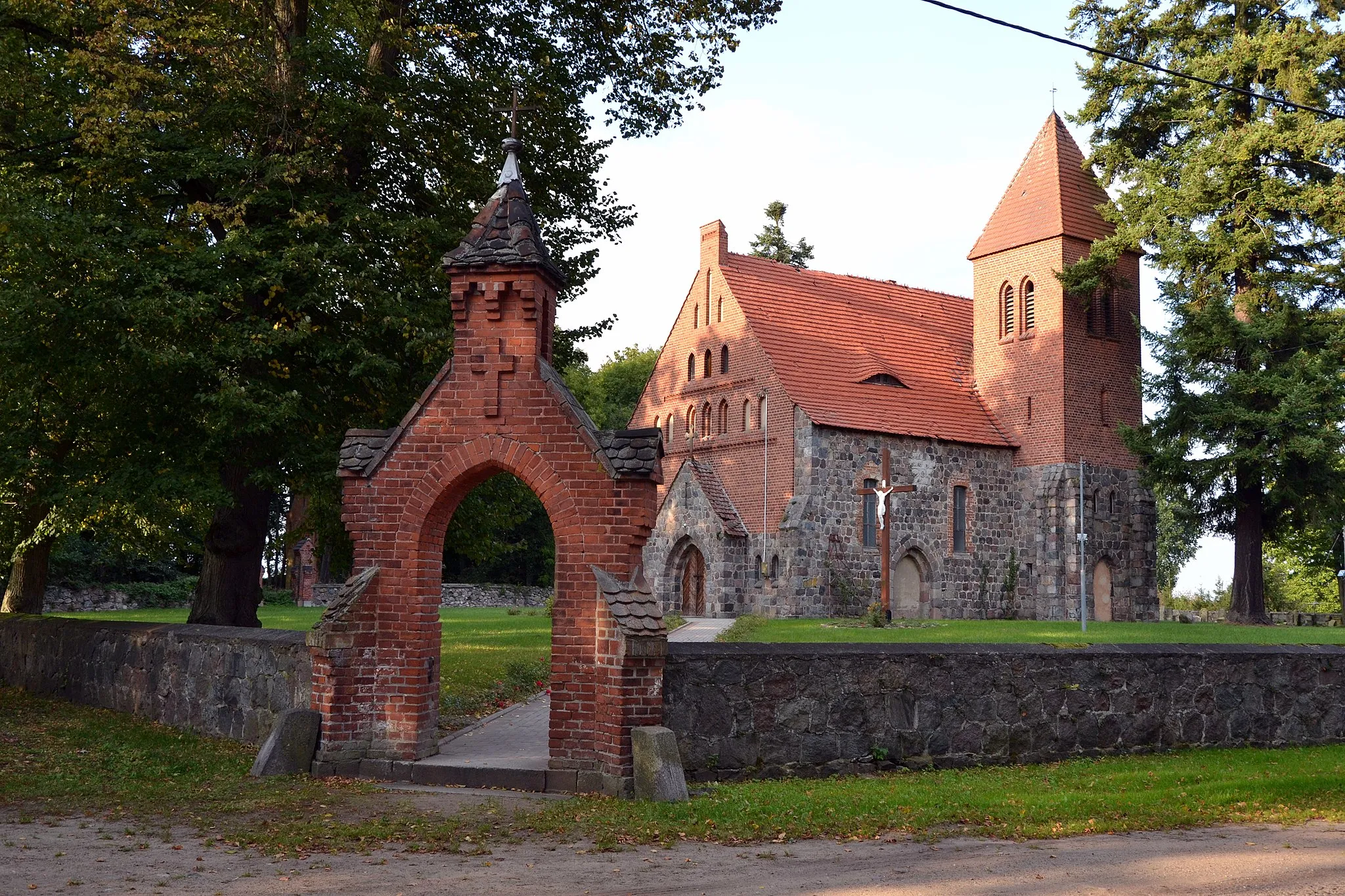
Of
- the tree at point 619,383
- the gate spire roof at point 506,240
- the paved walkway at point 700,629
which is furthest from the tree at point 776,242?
the gate spire roof at point 506,240

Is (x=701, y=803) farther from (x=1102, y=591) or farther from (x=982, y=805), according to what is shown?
(x=1102, y=591)

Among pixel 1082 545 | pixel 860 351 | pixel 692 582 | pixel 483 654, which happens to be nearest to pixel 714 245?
pixel 860 351

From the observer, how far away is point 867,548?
3397 centimetres

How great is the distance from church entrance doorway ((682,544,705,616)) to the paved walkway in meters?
1.19

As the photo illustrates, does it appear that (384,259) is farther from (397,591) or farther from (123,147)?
(397,591)

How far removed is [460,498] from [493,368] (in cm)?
126

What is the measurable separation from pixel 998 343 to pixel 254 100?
1085 inches

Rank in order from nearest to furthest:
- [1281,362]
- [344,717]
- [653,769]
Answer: [653,769], [344,717], [1281,362]

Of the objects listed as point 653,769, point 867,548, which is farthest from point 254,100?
point 867,548

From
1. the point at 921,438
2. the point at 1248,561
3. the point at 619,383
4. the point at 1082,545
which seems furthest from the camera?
the point at 619,383

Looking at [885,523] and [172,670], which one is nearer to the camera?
[172,670]

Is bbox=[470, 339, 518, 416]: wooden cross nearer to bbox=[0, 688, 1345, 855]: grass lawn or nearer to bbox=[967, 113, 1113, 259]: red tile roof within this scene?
bbox=[0, 688, 1345, 855]: grass lawn

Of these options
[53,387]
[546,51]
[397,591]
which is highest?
[546,51]

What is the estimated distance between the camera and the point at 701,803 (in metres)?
9.07
